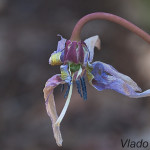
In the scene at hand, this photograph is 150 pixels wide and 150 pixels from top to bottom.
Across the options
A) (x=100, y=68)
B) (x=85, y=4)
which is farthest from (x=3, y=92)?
(x=100, y=68)

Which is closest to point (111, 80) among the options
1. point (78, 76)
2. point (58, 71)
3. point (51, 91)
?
point (78, 76)

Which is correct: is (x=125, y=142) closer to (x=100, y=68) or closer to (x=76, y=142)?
(x=76, y=142)

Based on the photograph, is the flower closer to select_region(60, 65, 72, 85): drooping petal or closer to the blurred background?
select_region(60, 65, 72, 85): drooping petal

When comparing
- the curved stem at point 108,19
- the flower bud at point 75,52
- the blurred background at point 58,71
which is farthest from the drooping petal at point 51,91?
the blurred background at point 58,71

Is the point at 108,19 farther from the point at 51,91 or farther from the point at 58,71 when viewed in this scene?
the point at 58,71

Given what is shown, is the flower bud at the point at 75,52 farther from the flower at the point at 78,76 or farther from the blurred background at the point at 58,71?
the blurred background at the point at 58,71

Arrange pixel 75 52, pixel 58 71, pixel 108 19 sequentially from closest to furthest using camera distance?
pixel 108 19 → pixel 75 52 → pixel 58 71

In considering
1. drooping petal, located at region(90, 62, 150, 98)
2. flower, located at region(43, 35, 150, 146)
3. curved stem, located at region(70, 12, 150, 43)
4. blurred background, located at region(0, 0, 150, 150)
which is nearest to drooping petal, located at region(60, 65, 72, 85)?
flower, located at region(43, 35, 150, 146)
